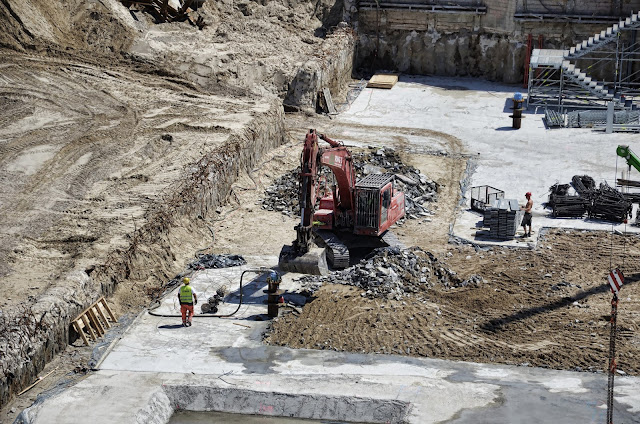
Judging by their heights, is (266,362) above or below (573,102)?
below

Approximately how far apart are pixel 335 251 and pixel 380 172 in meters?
7.34

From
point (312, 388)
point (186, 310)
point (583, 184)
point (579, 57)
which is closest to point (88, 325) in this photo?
point (186, 310)

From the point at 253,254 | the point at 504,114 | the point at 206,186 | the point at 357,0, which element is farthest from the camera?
the point at 357,0

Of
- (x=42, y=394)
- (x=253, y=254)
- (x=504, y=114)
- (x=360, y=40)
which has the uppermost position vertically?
(x=360, y=40)

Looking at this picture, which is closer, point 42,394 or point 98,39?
point 42,394

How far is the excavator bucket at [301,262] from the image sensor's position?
77.7 feet

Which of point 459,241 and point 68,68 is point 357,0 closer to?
point 68,68

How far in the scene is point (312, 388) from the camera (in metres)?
20.0

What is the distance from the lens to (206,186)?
29266 millimetres

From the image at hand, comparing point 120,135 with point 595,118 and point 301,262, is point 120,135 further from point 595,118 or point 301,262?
point 595,118

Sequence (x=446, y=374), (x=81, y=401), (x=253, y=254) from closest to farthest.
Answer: (x=81, y=401) < (x=446, y=374) < (x=253, y=254)

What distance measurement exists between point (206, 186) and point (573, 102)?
1834 cm

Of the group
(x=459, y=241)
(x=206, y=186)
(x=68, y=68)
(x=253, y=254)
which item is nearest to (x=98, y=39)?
(x=68, y=68)

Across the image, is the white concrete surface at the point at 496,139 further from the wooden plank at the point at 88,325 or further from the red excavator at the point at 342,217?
the wooden plank at the point at 88,325
